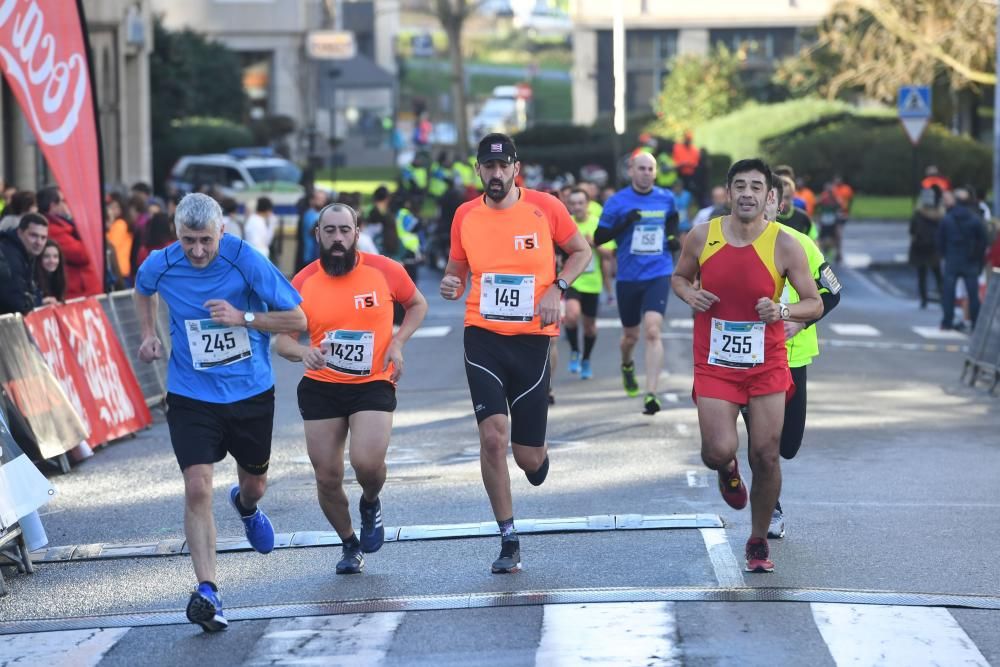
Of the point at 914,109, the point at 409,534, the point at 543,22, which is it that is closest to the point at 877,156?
the point at 914,109

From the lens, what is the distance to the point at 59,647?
7793 millimetres

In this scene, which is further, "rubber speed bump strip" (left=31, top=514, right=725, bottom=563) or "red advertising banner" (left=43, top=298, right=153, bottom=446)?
"red advertising banner" (left=43, top=298, right=153, bottom=446)

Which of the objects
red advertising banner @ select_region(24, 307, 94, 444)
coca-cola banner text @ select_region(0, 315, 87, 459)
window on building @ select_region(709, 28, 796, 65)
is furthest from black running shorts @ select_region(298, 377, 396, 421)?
window on building @ select_region(709, 28, 796, 65)

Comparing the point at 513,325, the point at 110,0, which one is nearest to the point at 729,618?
the point at 513,325

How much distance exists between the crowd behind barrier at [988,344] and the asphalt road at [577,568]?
A: 108 inches

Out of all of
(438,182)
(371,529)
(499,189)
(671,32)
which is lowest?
(371,529)

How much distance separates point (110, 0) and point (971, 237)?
714 inches

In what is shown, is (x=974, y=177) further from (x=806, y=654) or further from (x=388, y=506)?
(x=806, y=654)

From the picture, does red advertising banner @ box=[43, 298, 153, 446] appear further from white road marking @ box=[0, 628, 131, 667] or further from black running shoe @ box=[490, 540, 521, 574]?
white road marking @ box=[0, 628, 131, 667]

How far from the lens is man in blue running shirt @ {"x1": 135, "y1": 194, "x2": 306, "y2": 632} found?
816 cm

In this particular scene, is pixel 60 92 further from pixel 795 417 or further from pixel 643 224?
pixel 795 417

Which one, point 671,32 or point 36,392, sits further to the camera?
point 671,32

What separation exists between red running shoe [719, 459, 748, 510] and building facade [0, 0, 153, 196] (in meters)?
24.6

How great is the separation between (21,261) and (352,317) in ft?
19.0
